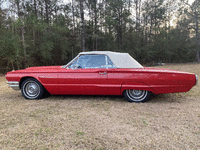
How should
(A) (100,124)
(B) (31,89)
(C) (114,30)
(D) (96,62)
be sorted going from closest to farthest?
(A) (100,124) < (D) (96,62) < (B) (31,89) < (C) (114,30)

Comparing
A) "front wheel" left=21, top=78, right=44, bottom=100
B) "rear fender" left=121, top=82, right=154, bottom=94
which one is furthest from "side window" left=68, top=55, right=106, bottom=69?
"front wheel" left=21, top=78, right=44, bottom=100

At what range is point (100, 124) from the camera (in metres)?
2.51

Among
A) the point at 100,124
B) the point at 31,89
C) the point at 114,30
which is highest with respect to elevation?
the point at 114,30

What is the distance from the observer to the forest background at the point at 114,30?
59.1 ft

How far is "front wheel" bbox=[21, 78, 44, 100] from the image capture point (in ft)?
13.1

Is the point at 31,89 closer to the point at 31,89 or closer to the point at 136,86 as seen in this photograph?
the point at 31,89

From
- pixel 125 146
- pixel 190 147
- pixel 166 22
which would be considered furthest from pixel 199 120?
pixel 166 22

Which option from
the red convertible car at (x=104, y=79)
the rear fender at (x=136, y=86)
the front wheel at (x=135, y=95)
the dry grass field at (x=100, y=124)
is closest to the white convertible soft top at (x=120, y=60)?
the red convertible car at (x=104, y=79)

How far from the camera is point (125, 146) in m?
1.89

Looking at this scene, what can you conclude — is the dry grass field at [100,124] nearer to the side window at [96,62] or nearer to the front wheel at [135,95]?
the front wheel at [135,95]

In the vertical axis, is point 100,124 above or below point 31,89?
below

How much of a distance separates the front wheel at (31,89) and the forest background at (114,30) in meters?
12.7

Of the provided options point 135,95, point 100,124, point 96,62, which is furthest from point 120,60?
point 100,124

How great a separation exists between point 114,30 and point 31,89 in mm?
23418
